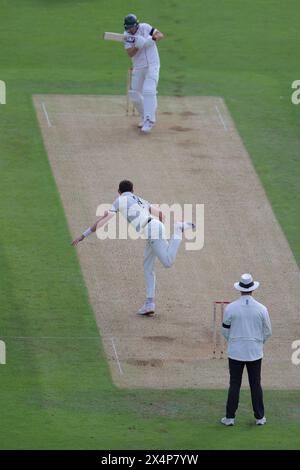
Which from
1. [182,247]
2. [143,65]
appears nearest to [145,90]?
[143,65]

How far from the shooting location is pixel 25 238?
2438 centimetres

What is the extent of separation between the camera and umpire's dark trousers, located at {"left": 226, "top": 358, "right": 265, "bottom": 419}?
18.3 meters

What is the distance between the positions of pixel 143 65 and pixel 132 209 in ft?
23.9

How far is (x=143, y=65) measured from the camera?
91.8 ft

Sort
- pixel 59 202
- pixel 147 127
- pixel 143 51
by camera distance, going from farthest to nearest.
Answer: pixel 147 127, pixel 143 51, pixel 59 202

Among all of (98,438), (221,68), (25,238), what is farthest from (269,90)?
(98,438)

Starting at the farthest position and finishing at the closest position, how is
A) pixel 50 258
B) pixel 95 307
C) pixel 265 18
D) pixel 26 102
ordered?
pixel 265 18 → pixel 26 102 → pixel 50 258 → pixel 95 307

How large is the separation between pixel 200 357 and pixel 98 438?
10.5ft

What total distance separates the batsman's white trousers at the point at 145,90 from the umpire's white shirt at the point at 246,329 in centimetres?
1024

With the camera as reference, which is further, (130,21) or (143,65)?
(143,65)

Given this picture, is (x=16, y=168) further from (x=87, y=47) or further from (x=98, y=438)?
(x=98, y=438)

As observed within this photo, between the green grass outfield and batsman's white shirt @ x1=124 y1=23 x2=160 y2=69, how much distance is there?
2352 millimetres

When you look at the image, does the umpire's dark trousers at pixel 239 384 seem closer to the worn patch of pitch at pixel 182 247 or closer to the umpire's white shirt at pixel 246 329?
the umpire's white shirt at pixel 246 329

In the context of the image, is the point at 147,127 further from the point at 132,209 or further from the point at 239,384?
the point at 239,384
